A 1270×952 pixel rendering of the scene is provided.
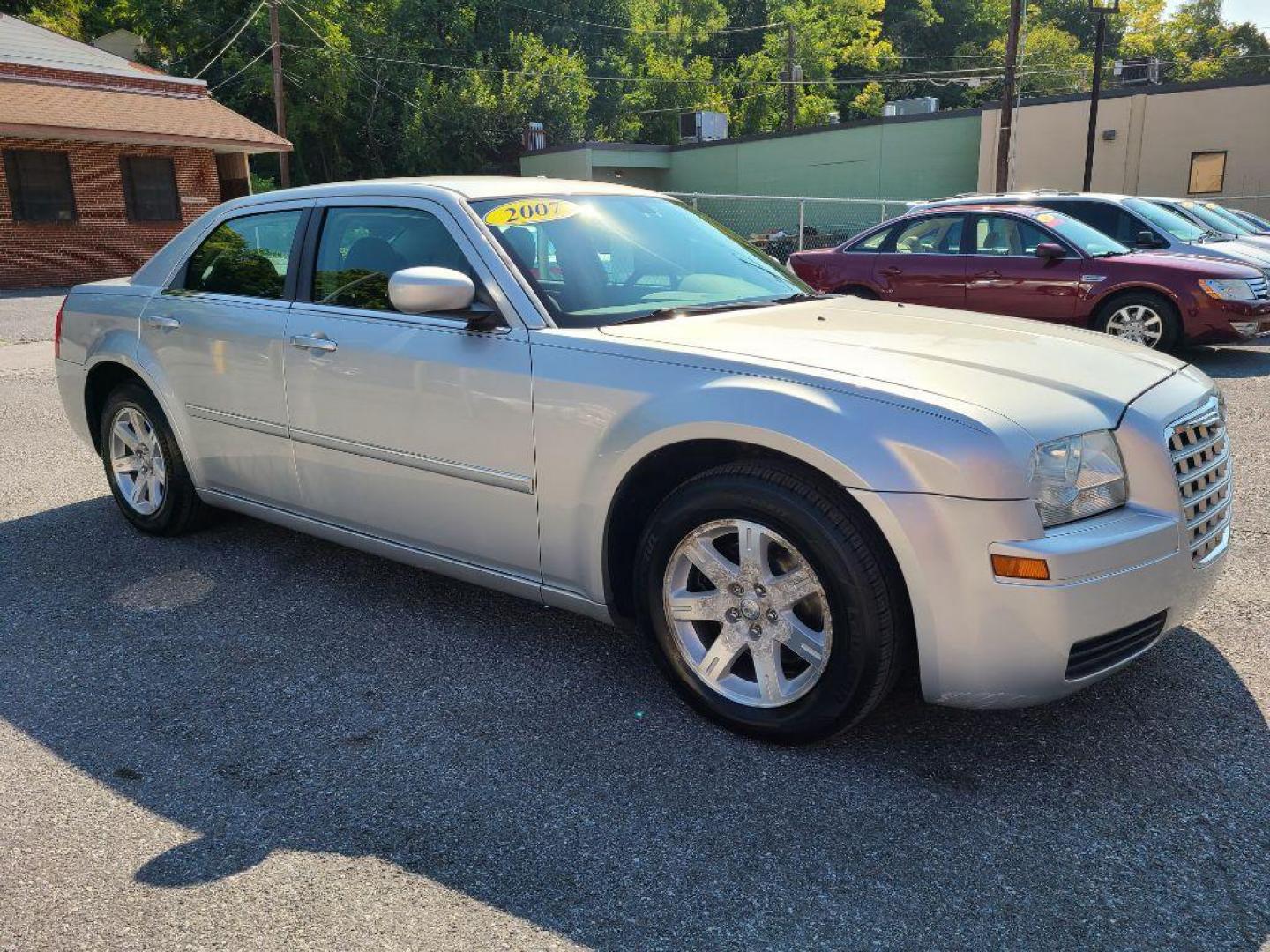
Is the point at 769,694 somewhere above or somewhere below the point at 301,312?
below

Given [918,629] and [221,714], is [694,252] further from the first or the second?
[221,714]

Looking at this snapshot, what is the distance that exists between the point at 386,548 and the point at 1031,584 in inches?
92.9

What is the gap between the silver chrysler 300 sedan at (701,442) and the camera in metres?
2.66

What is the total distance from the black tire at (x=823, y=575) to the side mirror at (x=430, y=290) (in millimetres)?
970

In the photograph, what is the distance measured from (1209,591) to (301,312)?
3.31 metres

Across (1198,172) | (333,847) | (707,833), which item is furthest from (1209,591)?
(1198,172)

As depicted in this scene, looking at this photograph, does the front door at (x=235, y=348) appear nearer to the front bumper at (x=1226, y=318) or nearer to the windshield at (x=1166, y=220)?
the front bumper at (x=1226, y=318)

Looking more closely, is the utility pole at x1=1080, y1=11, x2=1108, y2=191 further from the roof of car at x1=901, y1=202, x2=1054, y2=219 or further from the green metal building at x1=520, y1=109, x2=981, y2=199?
the roof of car at x1=901, y1=202, x2=1054, y2=219

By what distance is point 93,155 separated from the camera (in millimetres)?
→ 23719

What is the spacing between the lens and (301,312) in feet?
13.4

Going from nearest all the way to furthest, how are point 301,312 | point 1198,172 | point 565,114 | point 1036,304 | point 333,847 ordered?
1. point 333,847
2. point 301,312
3. point 1036,304
4. point 1198,172
5. point 565,114

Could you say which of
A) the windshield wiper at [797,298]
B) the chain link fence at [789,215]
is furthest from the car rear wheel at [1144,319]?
the chain link fence at [789,215]

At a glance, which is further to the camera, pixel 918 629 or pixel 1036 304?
pixel 1036 304

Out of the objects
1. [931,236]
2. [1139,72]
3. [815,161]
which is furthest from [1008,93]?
[931,236]
